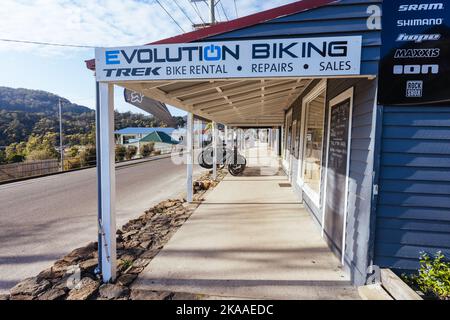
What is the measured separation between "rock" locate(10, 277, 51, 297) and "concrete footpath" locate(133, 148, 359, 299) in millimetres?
987

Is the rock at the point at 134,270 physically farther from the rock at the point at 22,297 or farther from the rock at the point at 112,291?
the rock at the point at 22,297

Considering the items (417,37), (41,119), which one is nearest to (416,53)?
(417,37)

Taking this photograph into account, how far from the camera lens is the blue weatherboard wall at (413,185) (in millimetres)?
2408

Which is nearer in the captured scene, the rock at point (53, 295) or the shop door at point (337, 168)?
the rock at point (53, 295)

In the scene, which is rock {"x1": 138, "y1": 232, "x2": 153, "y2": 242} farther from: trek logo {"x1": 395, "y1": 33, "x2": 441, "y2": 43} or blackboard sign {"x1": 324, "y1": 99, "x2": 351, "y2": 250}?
trek logo {"x1": 395, "y1": 33, "x2": 441, "y2": 43}

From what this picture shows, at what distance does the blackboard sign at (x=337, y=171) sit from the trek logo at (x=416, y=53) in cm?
77

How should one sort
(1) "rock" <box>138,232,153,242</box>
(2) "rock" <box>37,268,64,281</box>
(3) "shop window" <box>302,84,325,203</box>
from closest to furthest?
(2) "rock" <box>37,268,64,281</box> < (1) "rock" <box>138,232,153,242</box> < (3) "shop window" <box>302,84,325,203</box>

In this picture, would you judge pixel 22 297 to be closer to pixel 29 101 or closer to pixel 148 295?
pixel 148 295

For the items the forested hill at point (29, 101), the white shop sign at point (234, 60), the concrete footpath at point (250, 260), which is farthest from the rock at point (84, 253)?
the forested hill at point (29, 101)

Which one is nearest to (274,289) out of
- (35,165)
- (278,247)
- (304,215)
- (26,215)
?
(278,247)

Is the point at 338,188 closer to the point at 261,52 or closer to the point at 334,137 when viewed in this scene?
the point at 334,137

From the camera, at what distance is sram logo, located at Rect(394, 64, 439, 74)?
2.35 meters

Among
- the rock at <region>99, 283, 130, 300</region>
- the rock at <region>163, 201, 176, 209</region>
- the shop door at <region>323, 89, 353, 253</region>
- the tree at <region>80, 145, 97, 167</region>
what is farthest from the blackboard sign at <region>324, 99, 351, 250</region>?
the tree at <region>80, 145, 97, 167</region>

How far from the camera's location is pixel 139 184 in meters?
10.1
